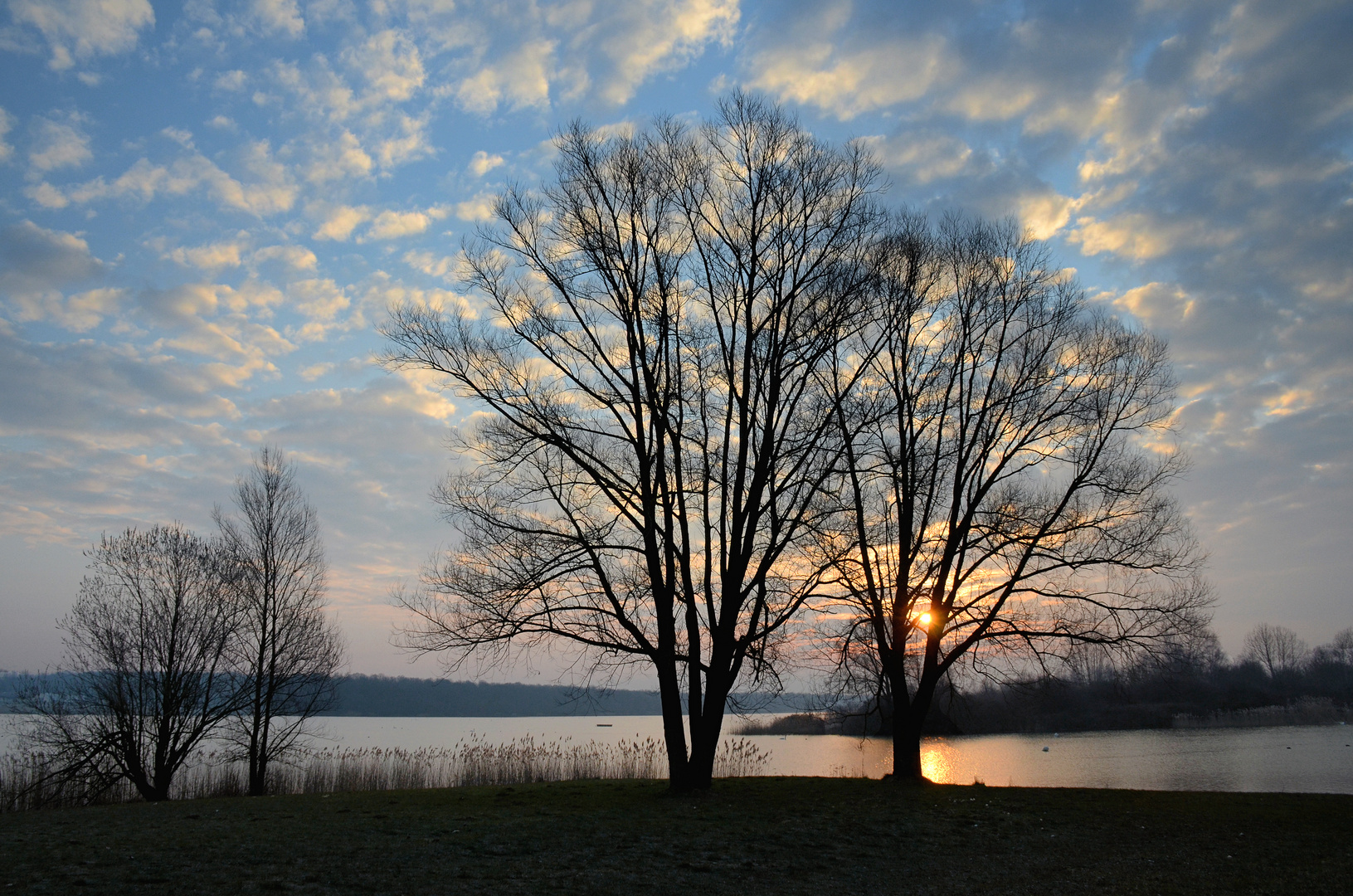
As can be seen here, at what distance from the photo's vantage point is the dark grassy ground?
692 centimetres

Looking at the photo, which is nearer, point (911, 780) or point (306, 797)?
point (306, 797)

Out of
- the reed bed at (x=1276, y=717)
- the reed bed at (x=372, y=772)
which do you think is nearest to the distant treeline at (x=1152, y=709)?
the reed bed at (x=1276, y=717)

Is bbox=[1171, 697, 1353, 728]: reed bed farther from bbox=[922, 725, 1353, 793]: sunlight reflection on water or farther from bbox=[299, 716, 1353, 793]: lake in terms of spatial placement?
bbox=[922, 725, 1353, 793]: sunlight reflection on water

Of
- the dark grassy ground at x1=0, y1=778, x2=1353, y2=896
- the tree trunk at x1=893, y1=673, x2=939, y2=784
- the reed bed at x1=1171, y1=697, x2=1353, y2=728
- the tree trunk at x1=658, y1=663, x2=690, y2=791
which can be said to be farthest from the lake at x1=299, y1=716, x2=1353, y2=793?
the tree trunk at x1=658, y1=663, x2=690, y2=791

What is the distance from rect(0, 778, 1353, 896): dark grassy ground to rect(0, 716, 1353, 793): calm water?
8.58m

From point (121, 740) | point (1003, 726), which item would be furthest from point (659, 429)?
point (1003, 726)

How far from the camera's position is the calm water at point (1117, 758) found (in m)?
22.7

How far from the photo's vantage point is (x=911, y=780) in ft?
49.1

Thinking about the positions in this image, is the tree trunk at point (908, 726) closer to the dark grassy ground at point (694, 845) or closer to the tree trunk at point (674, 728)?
the dark grassy ground at point (694, 845)

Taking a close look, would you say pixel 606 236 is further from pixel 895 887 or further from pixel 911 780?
pixel 911 780

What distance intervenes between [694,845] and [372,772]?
13.0 m

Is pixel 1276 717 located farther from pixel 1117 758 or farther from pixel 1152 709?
pixel 1117 758

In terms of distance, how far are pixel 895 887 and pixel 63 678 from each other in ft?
65.2

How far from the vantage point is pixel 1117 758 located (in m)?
30.4
